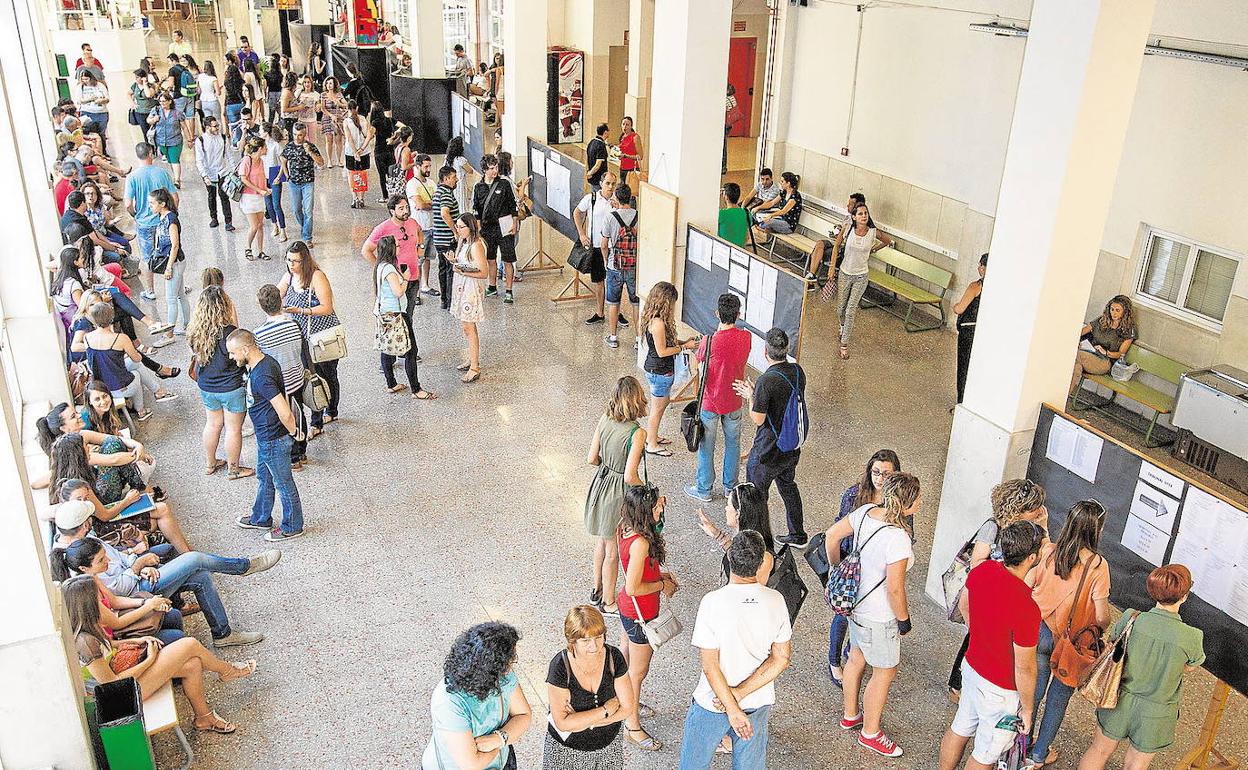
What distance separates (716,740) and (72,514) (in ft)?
12.0

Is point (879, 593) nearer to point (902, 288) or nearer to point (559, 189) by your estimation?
point (902, 288)

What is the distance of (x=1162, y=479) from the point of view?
17.5 feet

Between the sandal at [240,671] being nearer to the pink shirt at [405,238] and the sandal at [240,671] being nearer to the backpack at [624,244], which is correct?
the pink shirt at [405,238]

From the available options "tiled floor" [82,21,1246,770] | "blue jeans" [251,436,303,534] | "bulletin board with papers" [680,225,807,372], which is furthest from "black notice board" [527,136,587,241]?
"blue jeans" [251,436,303,534]

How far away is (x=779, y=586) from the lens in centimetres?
504

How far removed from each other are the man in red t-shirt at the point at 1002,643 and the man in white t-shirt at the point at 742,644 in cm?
94

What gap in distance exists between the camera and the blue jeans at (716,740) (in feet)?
14.8

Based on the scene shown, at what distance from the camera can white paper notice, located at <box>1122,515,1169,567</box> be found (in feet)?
17.7

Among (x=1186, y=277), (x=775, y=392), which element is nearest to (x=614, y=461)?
(x=775, y=392)

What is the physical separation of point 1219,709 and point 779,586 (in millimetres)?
2316

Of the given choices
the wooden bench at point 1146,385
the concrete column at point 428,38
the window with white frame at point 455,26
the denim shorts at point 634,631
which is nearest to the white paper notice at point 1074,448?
the denim shorts at point 634,631

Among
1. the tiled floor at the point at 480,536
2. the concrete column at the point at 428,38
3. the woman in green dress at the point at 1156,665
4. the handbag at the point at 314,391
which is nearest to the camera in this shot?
the woman in green dress at the point at 1156,665

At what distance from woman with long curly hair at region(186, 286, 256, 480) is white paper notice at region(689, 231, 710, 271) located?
4005mm

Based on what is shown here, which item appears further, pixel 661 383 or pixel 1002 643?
pixel 661 383
